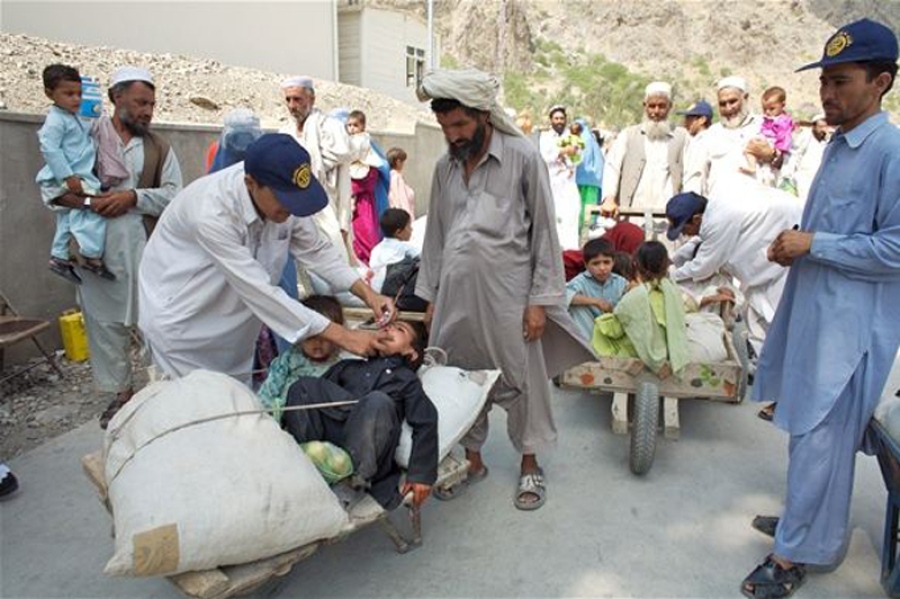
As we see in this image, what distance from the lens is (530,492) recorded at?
10.6ft

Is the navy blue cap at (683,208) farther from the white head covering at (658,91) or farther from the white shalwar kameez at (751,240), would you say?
the white head covering at (658,91)

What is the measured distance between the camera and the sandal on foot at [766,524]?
296 centimetres

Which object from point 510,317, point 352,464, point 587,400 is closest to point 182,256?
point 352,464

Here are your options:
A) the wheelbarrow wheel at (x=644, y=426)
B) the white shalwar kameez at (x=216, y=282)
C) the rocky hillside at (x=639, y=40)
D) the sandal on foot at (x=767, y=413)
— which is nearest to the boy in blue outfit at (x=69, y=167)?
the white shalwar kameez at (x=216, y=282)

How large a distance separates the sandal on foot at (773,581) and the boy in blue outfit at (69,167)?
3772 millimetres

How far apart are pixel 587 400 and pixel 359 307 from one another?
67.5 inches

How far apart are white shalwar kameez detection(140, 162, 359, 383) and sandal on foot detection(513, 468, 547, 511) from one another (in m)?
1.37

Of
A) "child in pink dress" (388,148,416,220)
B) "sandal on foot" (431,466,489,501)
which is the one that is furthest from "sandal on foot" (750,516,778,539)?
"child in pink dress" (388,148,416,220)

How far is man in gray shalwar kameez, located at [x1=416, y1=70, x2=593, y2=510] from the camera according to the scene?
110 inches

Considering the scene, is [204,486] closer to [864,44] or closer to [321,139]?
[864,44]

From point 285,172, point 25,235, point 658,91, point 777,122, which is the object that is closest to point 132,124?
point 25,235

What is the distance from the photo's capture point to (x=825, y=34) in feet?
196

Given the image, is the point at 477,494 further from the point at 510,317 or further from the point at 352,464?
the point at 352,464

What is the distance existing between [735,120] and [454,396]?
426cm
